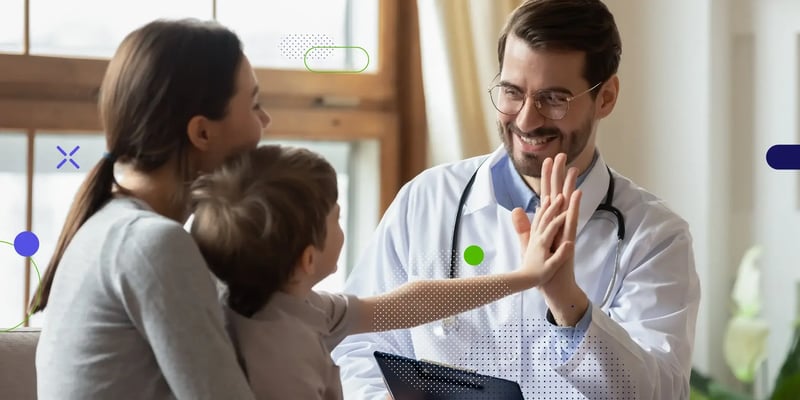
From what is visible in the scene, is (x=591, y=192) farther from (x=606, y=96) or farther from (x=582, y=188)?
(x=606, y=96)

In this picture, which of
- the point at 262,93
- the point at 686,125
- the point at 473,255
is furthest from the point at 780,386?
the point at 262,93

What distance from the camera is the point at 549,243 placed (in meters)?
1.40

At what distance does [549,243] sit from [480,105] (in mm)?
1025

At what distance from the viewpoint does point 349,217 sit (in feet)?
8.25

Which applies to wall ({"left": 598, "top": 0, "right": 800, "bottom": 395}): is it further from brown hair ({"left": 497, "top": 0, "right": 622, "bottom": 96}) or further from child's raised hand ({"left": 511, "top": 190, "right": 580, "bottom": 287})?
child's raised hand ({"left": 511, "top": 190, "right": 580, "bottom": 287})

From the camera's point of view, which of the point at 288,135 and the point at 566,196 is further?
the point at 288,135

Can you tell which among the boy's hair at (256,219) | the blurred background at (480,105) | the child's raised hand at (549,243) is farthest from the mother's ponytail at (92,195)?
the blurred background at (480,105)

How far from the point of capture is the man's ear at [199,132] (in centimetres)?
115

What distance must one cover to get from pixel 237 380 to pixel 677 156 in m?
1.63

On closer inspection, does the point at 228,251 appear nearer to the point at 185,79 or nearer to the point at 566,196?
the point at 185,79

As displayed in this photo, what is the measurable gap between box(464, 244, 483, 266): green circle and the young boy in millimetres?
592

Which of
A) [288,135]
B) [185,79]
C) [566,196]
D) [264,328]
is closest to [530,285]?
[566,196]

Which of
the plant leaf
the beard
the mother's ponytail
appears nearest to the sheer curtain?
the beard
